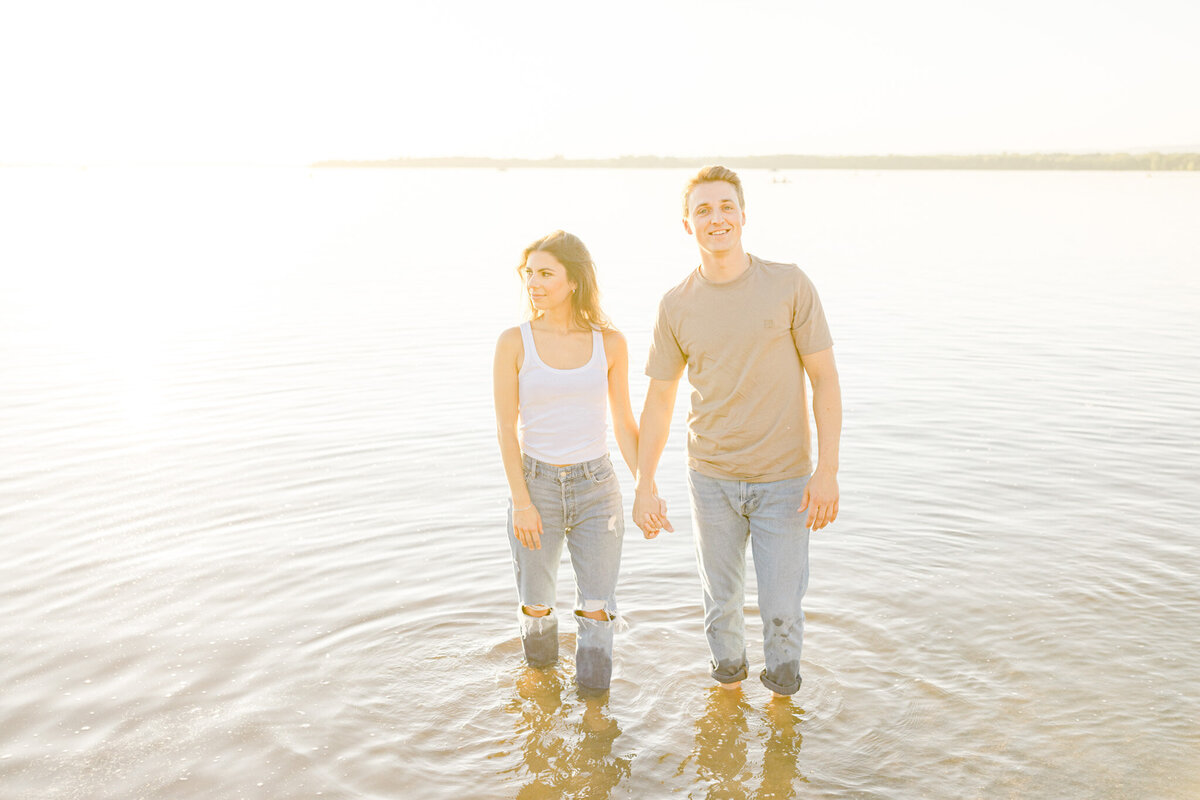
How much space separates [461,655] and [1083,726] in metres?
3.30

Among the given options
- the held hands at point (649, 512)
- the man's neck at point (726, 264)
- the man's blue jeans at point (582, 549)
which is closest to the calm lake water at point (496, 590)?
the man's blue jeans at point (582, 549)

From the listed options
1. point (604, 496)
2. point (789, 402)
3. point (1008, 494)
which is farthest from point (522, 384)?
point (1008, 494)

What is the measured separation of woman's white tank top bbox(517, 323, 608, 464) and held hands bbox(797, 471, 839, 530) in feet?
3.22

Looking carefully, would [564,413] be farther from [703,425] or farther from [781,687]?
[781,687]

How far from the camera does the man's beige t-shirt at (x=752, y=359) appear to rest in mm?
4750

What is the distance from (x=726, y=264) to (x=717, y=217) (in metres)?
0.21

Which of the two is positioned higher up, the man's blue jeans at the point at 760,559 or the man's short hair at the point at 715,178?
the man's short hair at the point at 715,178

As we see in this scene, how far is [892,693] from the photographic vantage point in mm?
5750

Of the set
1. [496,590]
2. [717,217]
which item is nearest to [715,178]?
[717,217]

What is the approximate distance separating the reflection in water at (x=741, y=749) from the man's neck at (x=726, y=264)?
220 centimetres

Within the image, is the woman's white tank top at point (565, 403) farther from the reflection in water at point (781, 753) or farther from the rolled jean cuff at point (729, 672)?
the reflection in water at point (781, 753)

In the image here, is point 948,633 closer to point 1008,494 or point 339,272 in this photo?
point 1008,494

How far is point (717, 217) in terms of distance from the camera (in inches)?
187

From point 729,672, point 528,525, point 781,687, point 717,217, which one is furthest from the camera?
point 729,672
